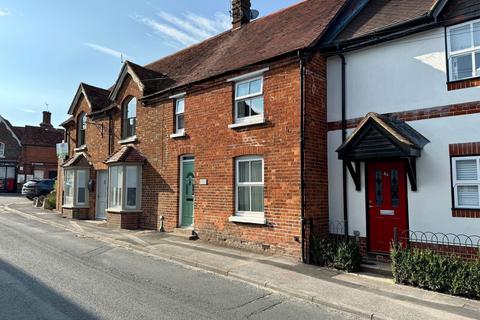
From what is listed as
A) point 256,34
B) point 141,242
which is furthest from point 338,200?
point 256,34

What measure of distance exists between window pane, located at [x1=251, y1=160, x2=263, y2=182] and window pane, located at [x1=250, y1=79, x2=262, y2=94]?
81.8 inches

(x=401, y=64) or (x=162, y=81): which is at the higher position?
(x=162, y=81)

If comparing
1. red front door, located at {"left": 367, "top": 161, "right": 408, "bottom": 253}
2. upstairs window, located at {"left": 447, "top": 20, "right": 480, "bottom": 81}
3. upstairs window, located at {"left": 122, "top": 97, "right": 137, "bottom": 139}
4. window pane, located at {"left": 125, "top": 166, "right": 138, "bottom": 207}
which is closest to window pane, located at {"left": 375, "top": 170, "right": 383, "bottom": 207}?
red front door, located at {"left": 367, "top": 161, "right": 408, "bottom": 253}

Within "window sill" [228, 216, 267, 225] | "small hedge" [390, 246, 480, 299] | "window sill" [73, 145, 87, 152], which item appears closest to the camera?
→ "small hedge" [390, 246, 480, 299]

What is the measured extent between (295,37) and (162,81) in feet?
21.5

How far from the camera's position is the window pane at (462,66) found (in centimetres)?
823

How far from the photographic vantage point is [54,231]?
14.3 meters

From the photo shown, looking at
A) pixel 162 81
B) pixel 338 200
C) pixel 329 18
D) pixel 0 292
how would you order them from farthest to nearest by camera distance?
pixel 162 81
pixel 329 18
pixel 338 200
pixel 0 292

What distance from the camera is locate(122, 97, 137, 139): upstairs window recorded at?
16045mm

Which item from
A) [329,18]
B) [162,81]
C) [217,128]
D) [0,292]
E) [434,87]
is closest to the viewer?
[0,292]

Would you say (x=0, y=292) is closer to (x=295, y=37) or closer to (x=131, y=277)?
(x=131, y=277)

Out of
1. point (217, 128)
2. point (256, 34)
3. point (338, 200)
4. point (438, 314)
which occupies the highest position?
point (256, 34)

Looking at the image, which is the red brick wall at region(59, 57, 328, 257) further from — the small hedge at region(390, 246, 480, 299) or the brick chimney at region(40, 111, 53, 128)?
the brick chimney at region(40, 111, 53, 128)

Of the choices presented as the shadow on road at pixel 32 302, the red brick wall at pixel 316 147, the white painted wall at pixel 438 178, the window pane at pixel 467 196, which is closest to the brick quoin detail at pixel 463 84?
the white painted wall at pixel 438 178
